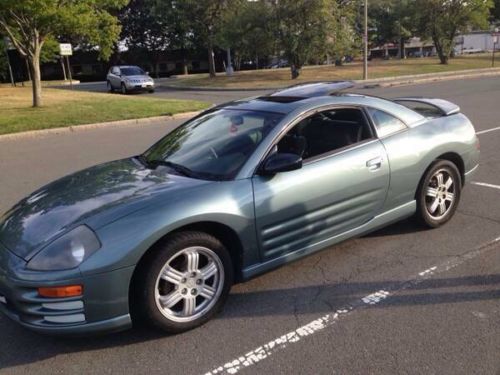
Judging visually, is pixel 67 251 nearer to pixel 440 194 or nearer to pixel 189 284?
pixel 189 284

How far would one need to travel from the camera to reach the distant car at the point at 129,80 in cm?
2711

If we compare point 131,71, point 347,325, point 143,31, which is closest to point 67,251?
point 347,325

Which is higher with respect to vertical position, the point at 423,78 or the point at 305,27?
the point at 305,27

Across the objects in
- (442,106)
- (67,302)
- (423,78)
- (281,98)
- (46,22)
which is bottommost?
(423,78)

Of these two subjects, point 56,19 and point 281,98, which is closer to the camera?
point 281,98

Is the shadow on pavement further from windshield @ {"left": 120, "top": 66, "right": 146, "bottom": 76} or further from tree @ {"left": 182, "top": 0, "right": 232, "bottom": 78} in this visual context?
tree @ {"left": 182, "top": 0, "right": 232, "bottom": 78}

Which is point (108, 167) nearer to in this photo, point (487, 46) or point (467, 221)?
point (467, 221)

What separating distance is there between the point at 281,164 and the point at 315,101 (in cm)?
86

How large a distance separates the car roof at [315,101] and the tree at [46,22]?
1207 cm

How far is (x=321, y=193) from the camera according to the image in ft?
12.2

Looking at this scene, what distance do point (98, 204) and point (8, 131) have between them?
10.6m

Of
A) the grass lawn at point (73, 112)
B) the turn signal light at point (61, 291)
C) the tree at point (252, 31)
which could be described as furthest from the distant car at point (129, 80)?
the turn signal light at point (61, 291)

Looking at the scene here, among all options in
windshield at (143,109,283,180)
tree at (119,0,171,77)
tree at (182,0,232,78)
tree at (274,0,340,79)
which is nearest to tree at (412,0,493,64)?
tree at (274,0,340,79)

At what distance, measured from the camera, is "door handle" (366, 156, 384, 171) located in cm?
404
